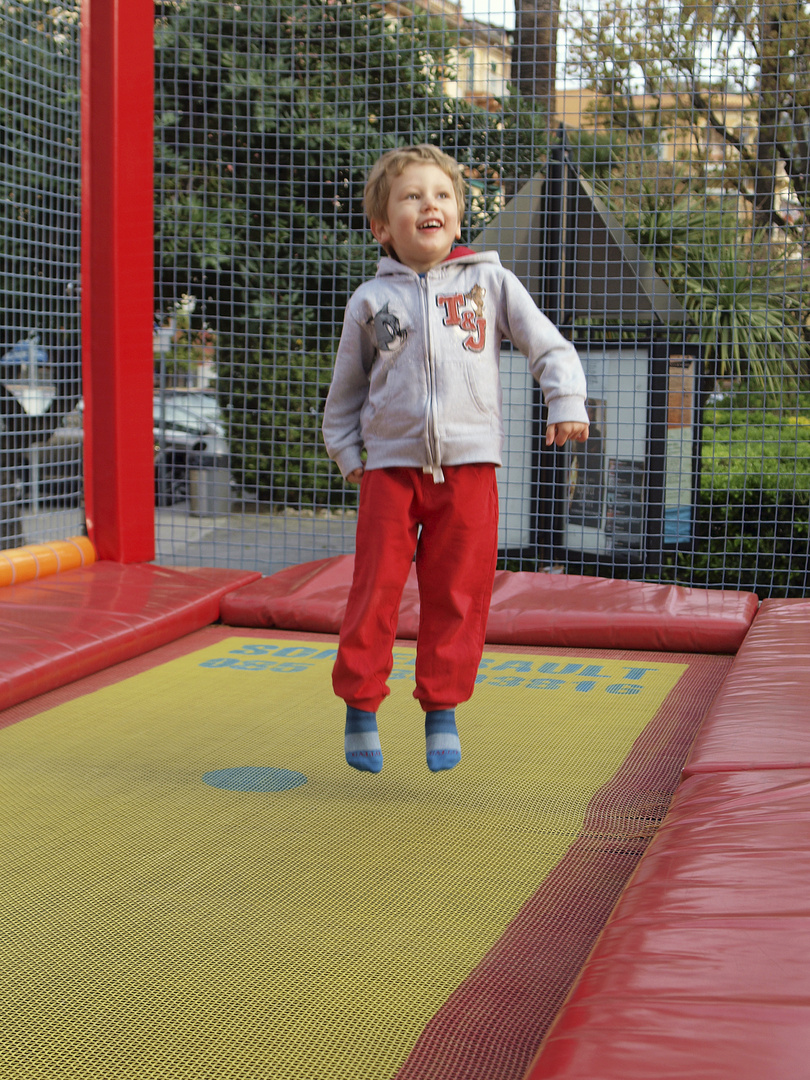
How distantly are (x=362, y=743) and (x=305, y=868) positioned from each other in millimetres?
294

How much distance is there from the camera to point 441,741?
1699 millimetres

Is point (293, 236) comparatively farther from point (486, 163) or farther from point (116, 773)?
point (116, 773)

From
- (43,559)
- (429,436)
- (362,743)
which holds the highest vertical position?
(429,436)

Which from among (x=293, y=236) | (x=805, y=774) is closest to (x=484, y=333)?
(x=805, y=774)

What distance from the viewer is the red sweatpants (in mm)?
1691

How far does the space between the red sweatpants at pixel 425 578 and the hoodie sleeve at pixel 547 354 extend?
17 centimetres

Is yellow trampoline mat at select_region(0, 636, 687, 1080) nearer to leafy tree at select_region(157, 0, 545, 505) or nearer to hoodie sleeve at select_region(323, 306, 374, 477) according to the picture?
hoodie sleeve at select_region(323, 306, 374, 477)

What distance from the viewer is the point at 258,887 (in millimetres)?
1369


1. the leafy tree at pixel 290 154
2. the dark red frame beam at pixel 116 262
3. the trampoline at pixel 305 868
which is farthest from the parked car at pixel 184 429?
the trampoline at pixel 305 868

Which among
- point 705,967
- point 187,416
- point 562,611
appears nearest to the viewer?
point 705,967

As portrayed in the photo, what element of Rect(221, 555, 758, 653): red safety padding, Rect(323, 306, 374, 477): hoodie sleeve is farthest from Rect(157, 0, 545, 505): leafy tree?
Rect(323, 306, 374, 477): hoodie sleeve

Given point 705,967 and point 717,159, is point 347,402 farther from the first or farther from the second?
point 717,159

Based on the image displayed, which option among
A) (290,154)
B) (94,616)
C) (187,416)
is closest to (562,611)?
(94,616)

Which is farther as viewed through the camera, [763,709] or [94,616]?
[94,616]
